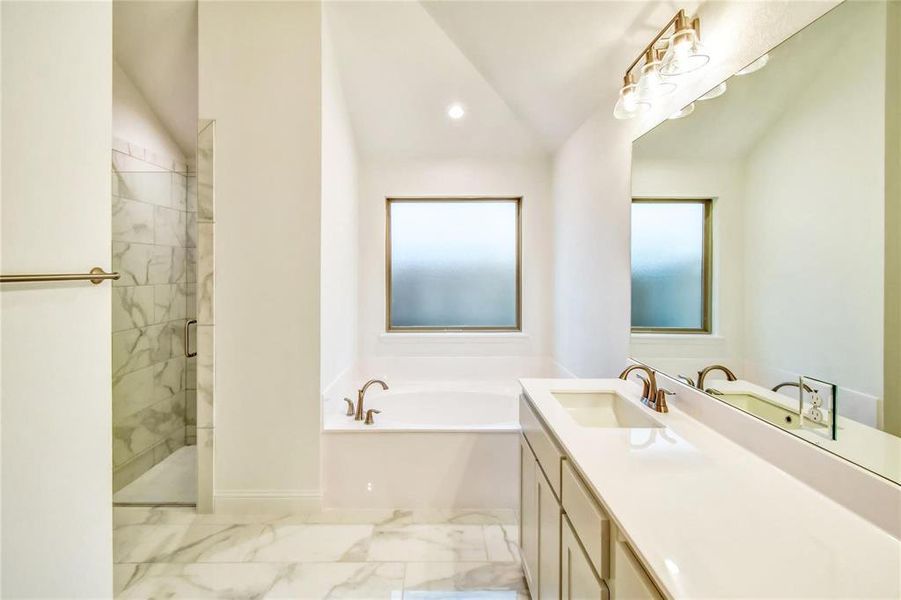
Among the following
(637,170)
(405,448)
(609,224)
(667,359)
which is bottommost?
(405,448)

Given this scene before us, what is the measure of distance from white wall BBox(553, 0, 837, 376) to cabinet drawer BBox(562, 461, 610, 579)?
1.12m

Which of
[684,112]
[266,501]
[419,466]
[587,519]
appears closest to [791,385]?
[587,519]

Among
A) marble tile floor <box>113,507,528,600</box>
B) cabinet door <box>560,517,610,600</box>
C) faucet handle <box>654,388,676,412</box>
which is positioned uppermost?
faucet handle <box>654,388,676,412</box>

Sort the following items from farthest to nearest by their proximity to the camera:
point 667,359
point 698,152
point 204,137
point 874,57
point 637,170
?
point 204,137 → point 637,170 → point 667,359 → point 698,152 → point 874,57

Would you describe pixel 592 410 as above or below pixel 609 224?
below

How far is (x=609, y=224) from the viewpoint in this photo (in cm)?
220

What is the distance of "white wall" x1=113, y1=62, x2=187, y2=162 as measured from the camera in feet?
7.86

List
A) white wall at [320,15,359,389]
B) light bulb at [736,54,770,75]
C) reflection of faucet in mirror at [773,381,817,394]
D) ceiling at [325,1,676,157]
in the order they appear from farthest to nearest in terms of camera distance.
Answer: white wall at [320,15,359,389] → ceiling at [325,1,676,157] → light bulb at [736,54,770,75] → reflection of faucet in mirror at [773,381,817,394]

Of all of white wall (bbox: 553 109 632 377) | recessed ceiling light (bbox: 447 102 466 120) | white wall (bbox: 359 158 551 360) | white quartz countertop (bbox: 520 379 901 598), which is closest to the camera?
white quartz countertop (bbox: 520 379 901 598)

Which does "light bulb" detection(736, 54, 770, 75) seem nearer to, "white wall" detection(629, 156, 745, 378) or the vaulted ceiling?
"white wall" detection(629, 156, 745, 378)
